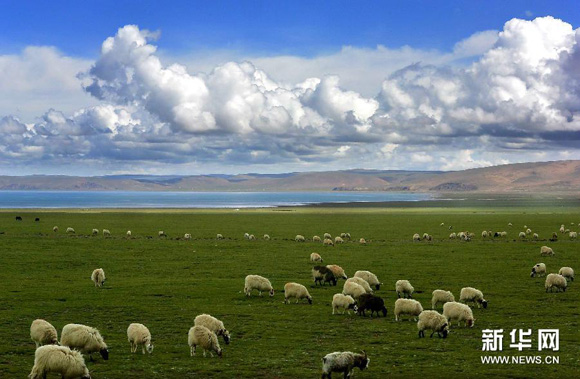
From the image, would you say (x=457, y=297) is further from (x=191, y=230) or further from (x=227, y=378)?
(x=191, y=230)

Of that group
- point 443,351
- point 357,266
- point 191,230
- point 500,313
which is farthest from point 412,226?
point 443,351

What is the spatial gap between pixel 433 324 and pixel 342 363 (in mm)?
5697

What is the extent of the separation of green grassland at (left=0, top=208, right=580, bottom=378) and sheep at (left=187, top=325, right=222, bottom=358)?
40 cm

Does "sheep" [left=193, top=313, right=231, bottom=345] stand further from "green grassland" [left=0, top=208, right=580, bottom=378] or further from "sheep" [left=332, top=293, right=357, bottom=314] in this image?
"sheep" [left=332, top=293, right=357, bottom=314]

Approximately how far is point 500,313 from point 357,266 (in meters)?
15.6

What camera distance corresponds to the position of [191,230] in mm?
71562

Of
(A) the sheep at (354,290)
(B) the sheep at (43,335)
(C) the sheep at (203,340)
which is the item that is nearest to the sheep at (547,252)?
Result: (A) the sheep at (354,290)

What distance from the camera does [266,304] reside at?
25359 millimetres

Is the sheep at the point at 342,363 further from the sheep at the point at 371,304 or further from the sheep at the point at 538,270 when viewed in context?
the sheep at the point at 538,270

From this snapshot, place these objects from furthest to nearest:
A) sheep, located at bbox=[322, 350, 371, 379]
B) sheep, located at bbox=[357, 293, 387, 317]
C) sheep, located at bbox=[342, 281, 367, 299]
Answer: sheep, located at bbox=[342, 281, 367, 299] → sheep, located at bbox=[357, 293, 387, 317] → sheep, located at bbox=[322, 350, 371, 379]

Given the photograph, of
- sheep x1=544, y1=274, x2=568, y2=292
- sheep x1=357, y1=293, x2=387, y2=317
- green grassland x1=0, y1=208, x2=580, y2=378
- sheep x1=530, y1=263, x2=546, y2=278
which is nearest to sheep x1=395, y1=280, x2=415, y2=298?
green grassland x1=0, y1=208, x2=580, y2=378

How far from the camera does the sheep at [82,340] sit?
1619cm

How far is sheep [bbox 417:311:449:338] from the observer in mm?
19375

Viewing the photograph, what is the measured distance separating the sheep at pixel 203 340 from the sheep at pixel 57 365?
3648 millimetres
